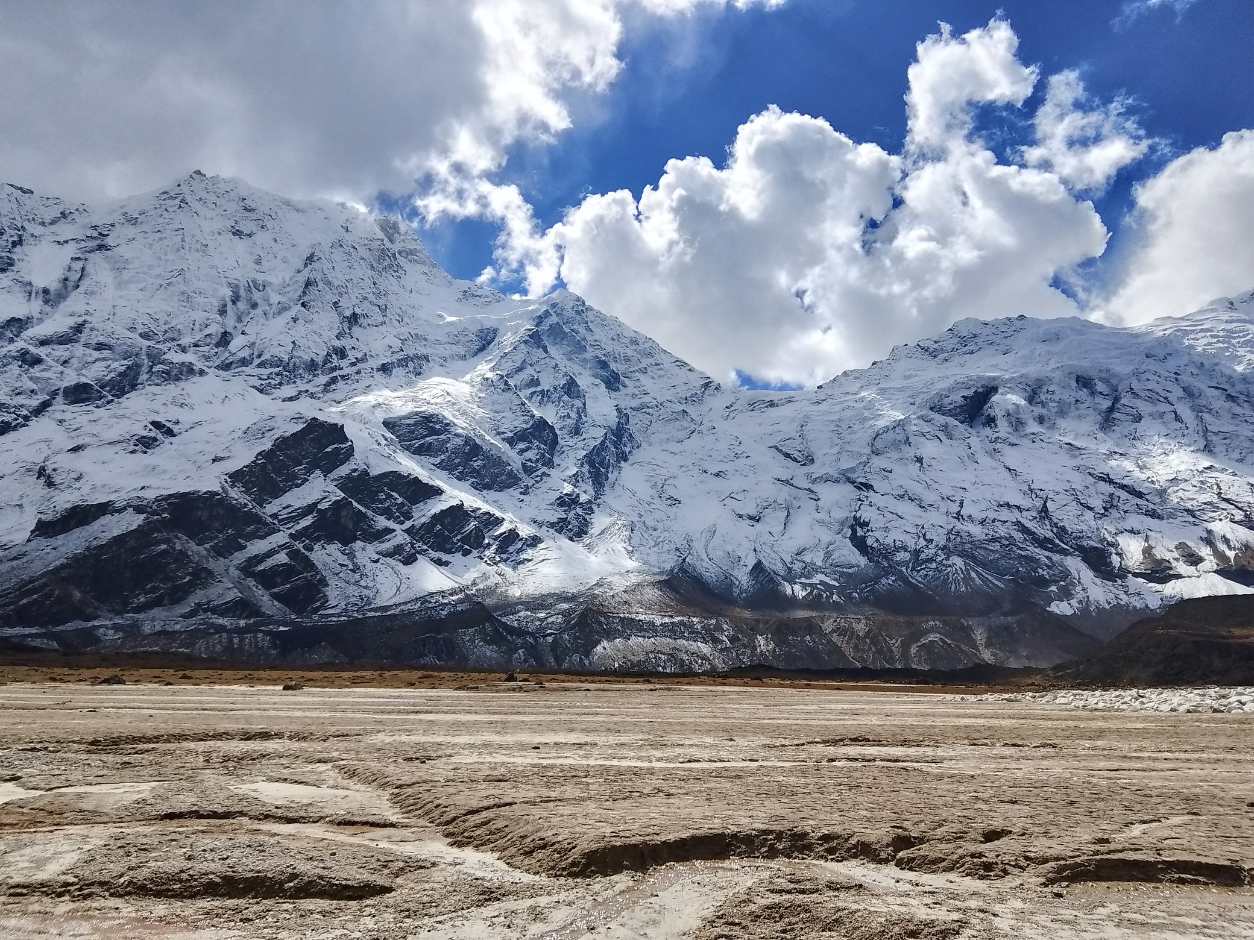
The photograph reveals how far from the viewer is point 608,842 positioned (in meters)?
11.7

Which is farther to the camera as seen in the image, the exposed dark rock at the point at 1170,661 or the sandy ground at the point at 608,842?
the exposed dark rock at the point at 1170,661

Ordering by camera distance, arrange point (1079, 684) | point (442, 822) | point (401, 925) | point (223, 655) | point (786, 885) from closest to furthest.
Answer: point (401, 925)
point (786, 885)
point (442, 822)
point (1079, 684)
point (223, 655)

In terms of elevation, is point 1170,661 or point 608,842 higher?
point 608,842

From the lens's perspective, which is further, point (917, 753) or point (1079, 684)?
point (1079, 684)

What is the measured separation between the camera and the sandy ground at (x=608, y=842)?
938 centimetres

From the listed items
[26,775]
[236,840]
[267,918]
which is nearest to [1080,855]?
[267,918]

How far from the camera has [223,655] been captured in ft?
630

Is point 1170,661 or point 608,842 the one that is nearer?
point 608,842

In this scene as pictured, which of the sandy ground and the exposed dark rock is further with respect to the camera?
the exposed dark rock

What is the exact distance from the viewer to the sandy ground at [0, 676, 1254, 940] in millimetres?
9383

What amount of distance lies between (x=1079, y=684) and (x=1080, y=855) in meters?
113

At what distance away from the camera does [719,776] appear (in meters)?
19.6

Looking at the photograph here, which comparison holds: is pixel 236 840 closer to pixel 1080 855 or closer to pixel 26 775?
pixel 26 775

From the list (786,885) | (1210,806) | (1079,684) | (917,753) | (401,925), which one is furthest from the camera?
(1079,684)
